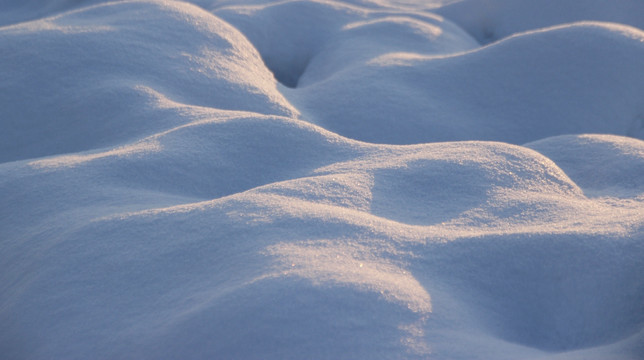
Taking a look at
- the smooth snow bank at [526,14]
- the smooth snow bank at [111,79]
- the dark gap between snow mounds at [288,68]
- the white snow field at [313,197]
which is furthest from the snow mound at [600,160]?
the smooth snow bank at [526,14]

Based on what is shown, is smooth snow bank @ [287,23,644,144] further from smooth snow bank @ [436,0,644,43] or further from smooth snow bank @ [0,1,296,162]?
smooth snow bank @ [436,0,644,43]

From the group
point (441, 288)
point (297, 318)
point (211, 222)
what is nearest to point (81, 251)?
point (211, 222)

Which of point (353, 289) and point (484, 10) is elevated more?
point (484, 10)

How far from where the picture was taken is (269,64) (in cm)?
291

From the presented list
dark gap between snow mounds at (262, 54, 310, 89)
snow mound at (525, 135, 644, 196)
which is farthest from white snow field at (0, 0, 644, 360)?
dark gap between snow mounds at (262, 54, 310, 89)

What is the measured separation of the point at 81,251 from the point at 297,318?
1.82ft

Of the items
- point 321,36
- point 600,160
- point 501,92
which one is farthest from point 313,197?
point 321,36

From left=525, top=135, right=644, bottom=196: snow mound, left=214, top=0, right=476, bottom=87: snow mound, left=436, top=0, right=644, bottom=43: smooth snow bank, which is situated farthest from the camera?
left=436, top=0, right=644, bottom=43: smooth snow bank

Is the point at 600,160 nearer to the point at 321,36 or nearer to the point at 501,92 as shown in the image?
the point at 501,92

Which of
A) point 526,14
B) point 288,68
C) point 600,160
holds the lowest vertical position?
point 288,68

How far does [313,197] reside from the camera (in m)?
1.32

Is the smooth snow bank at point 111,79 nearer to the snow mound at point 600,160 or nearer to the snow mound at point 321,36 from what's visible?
the snow mound at point 321,36

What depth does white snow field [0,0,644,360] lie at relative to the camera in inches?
38.7

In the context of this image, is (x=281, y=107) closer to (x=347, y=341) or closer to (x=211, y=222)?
(x=211, y=222)
